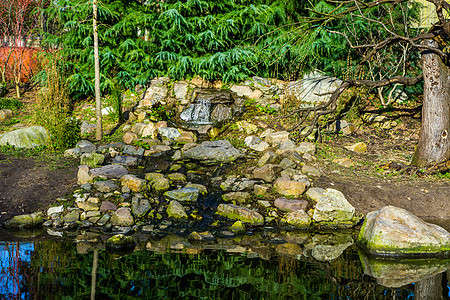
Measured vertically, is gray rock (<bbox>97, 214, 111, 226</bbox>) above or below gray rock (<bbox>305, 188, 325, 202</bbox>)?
below

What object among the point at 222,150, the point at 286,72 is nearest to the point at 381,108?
the point at 286,72

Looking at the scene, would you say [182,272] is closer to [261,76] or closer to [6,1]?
[261,76]

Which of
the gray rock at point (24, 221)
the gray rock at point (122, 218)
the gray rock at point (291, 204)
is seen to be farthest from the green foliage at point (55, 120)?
the gray rock at point (291, 204)

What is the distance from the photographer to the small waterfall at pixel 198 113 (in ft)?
34.6

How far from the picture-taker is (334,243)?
545cm

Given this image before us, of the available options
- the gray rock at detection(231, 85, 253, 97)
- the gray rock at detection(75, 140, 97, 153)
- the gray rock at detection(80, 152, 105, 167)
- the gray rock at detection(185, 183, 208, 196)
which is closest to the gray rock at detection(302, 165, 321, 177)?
the gray rock at detection(185, 183, 208, 196)

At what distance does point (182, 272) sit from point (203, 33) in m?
8.77

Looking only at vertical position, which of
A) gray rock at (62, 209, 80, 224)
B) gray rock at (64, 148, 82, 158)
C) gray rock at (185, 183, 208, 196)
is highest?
gray rock at (64, 148, 82, 158)

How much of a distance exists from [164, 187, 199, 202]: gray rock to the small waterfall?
410 centimetres

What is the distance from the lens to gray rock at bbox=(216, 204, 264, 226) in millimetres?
6000

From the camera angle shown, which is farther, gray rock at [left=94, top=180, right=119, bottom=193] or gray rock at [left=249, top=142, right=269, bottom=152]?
gray rock at [left=249, top=142, right=269, bottom=152]

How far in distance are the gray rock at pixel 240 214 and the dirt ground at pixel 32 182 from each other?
2805 mm

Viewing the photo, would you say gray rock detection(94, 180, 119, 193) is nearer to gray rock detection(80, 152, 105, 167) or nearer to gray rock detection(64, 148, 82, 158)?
gray rock detection(80, 152, 105, 167)

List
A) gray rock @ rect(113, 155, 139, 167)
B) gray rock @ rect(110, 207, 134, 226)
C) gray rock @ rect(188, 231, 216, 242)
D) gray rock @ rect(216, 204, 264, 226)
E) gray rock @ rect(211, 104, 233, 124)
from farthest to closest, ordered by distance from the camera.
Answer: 1. gray rock @ rect(211, 104, 233, 124)
2. gray rock @ rect(113, 155, 139, 167)
3. gray rock @ rect(216, 204, 264, 226)
4. gray rock @ rect(110, 207, 134, 226)
5. gray rock @ rect(188, 231, 216, 242)
